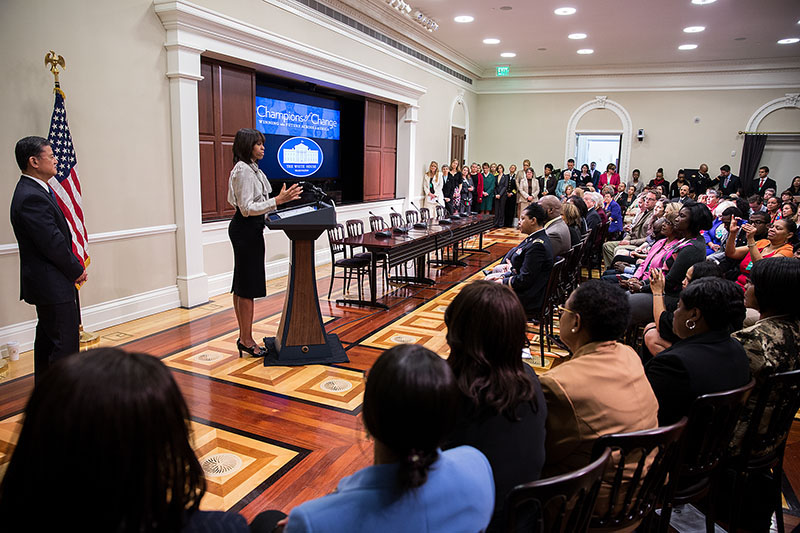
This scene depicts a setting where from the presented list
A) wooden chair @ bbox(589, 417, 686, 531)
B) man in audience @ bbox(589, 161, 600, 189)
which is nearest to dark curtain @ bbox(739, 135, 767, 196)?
man in audience @ bbox(589, 161, 600, 189)

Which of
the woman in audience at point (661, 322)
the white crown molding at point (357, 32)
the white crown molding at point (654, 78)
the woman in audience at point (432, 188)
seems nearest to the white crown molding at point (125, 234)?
the white crown molding at point (357, 32)

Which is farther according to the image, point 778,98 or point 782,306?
point 778,98

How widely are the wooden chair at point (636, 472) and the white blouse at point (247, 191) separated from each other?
8.99ft

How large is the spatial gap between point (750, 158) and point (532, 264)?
11.0m

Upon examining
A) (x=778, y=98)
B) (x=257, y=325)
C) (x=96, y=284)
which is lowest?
(x=257, y=325)

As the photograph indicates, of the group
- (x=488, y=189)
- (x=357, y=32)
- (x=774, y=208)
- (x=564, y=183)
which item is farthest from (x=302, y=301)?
(x=564, y=183)

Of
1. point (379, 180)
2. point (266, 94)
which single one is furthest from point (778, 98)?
point (266, 94)

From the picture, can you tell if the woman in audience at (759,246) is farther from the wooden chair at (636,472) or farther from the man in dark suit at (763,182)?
the man in dark suit at (763,182)

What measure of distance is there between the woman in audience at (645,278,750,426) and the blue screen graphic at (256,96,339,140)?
5.68 meters

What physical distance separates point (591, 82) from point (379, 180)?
696 centimetres

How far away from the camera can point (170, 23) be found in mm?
4742

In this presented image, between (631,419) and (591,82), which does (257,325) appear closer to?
(631,419)

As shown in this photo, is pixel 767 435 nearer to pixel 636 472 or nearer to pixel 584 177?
pixel 636 472

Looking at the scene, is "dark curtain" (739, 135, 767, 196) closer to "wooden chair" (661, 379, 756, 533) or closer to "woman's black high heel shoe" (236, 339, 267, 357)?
"woman's black high heel shoe" (236, 339, 267, 357)
